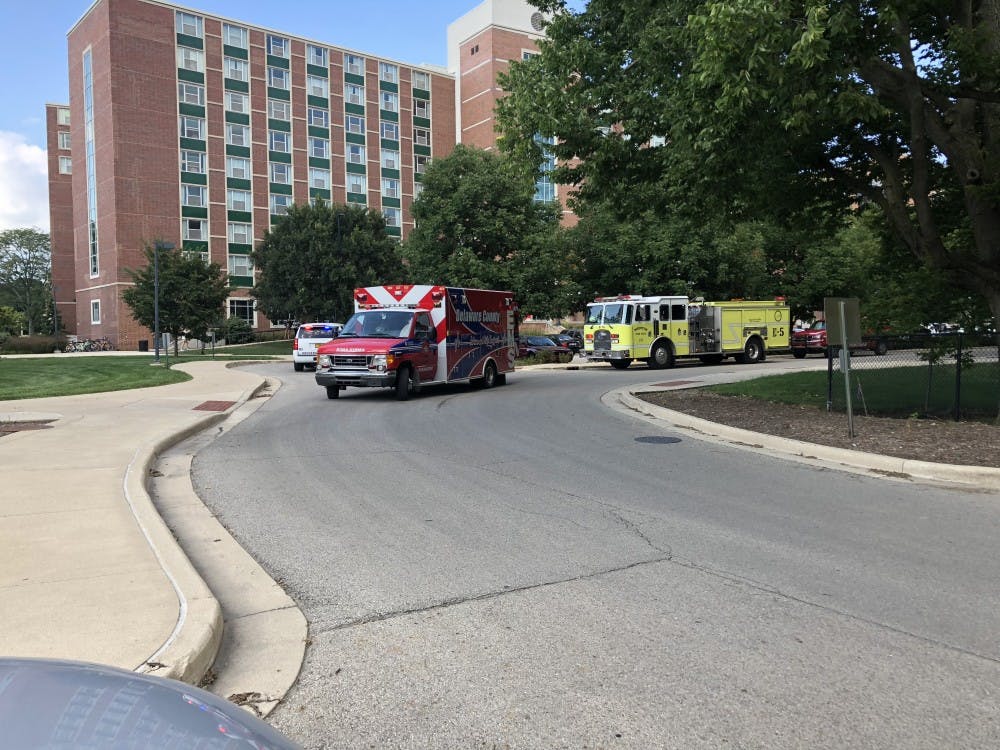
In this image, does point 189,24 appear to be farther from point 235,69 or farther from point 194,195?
point 194,195

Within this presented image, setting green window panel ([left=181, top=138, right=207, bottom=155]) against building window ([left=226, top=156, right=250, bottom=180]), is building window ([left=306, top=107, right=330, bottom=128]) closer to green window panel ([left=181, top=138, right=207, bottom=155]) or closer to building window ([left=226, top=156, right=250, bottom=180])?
building window ([left=226, top=156, right=250, bottom=180])

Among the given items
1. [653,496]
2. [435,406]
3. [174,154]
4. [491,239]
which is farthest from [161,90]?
[653,496]

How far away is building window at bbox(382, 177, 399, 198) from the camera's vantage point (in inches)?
2997

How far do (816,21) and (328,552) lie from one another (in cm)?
768

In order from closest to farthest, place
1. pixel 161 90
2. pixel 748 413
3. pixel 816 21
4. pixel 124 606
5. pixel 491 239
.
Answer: pixel 124 606 < pixel 816 21 < pixel 748 413 < pixel 491 239 < pixel 161 90

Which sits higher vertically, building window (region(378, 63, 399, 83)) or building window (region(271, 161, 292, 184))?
building window (region(378, 63, 399, 83))

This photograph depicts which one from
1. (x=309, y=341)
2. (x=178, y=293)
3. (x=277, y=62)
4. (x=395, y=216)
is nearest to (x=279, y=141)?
(x=277, y=62)

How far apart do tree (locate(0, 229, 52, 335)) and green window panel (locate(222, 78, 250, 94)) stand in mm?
41582

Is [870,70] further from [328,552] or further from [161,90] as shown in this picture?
[161,90]

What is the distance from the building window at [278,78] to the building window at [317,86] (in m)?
1.93

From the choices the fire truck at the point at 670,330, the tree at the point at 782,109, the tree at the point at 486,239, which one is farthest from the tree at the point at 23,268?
the tree at the point at 782,109

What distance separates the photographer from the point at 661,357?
99.2 feet

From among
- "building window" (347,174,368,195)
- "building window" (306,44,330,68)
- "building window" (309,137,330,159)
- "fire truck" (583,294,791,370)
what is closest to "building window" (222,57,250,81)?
"building window" (306,44,330,68)

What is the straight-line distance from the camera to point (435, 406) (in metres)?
16.6
